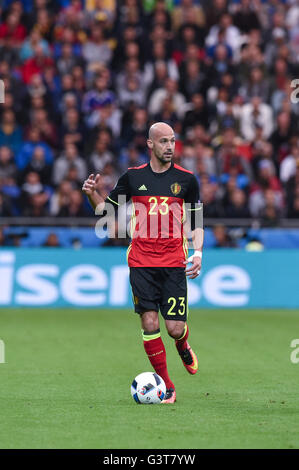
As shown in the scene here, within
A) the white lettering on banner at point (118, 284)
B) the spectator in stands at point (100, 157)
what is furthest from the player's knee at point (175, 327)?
the spectator in stands at point (100, 157)

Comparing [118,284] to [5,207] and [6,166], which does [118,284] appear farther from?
[6,166]

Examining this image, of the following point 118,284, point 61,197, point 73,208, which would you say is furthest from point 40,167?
point 118,284

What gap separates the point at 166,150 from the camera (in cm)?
839

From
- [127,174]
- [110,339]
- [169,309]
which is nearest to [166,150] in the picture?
[127,174]

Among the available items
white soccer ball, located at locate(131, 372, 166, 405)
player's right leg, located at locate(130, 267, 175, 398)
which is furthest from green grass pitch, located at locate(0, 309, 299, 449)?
player's right leg, located at locate(130, 267, 175, 398)

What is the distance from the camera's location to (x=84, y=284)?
1734 centimetres

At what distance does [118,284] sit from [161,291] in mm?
8900

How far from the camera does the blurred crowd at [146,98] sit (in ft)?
60.1

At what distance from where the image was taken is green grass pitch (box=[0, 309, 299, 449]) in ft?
21.8

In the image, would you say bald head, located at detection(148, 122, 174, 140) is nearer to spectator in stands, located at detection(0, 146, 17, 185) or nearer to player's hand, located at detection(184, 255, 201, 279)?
player's hand, located at detection(184, 255, 201, 279)

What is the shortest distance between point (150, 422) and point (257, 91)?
45.8ft

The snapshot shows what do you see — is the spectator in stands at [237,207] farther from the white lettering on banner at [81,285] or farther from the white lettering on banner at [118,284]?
the white lettering on banner at [118,284]
